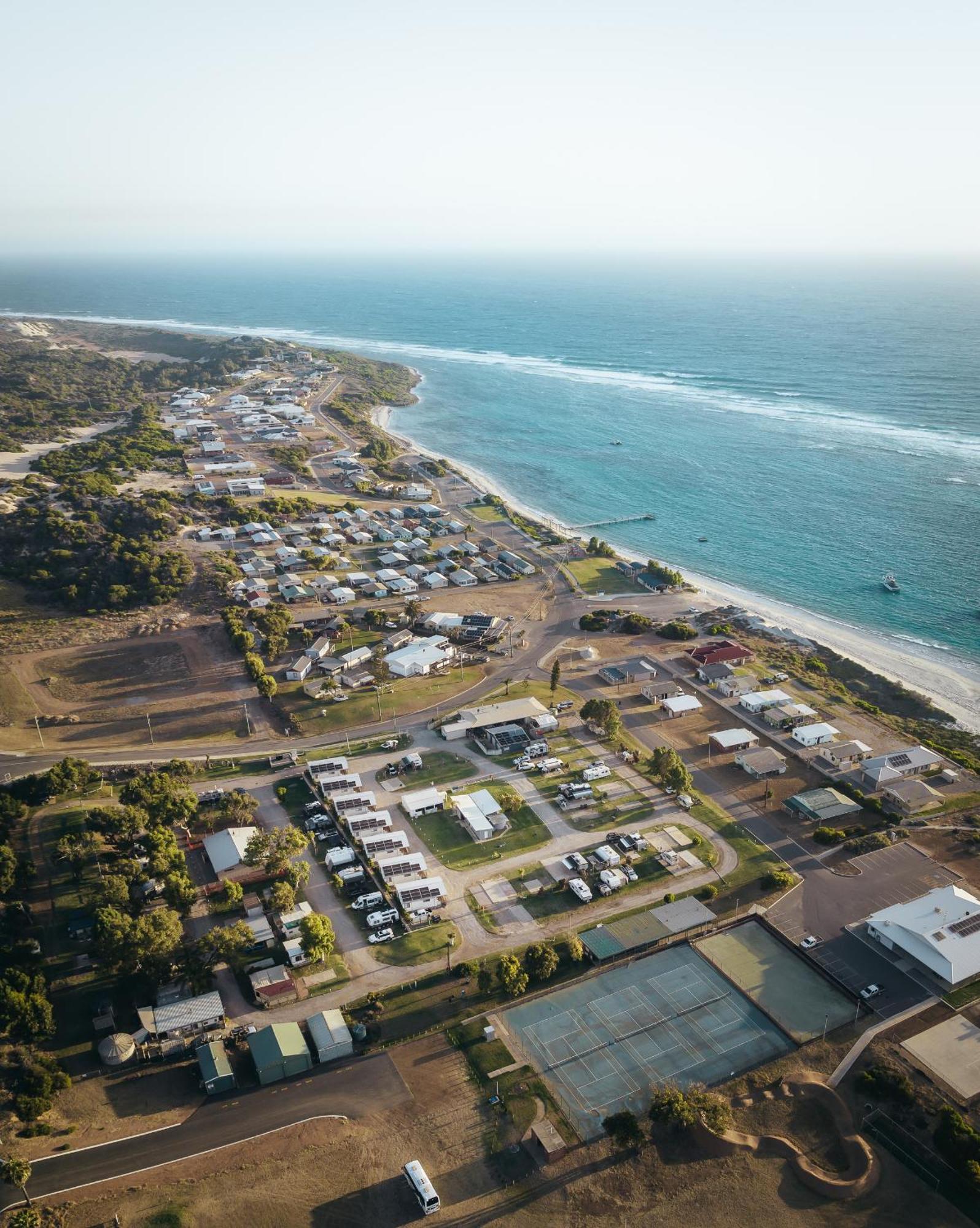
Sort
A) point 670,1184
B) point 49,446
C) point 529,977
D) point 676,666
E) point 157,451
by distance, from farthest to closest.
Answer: point 49,446, point 157,451, point 676,666, point 529,977, point 670,1184

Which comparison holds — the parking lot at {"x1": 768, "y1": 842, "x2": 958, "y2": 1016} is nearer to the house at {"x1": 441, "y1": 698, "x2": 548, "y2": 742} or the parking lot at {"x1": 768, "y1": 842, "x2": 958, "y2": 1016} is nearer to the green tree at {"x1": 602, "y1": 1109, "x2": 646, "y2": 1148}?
the green tree at {"x1": 602, "y1": 1109, "x2": 646, "y2": 1148}

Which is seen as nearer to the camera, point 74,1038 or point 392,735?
point 74,1038

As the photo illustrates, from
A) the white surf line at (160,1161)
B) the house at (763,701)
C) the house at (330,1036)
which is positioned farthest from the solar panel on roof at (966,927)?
the white surf line at (160,1161)

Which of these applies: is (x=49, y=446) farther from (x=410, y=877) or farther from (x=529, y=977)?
(x=529, y=977)

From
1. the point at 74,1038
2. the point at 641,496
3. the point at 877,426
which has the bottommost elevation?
the point at 74,1038

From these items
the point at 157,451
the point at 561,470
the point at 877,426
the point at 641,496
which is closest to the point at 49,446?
the point at 157,451

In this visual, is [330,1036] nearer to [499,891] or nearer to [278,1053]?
[278,1053]

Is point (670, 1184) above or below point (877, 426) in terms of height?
below

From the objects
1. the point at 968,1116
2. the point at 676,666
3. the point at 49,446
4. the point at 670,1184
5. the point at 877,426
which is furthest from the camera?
the point at 877,426

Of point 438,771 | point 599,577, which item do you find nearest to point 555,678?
point 438,771
